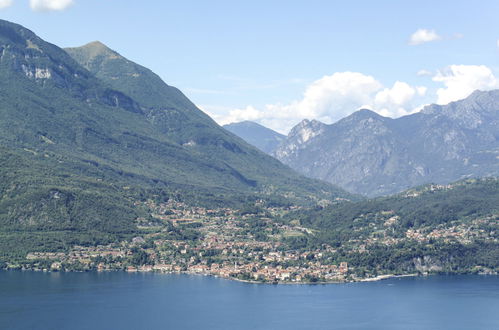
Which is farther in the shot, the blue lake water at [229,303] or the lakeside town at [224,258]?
the lakeside town at [224,258]

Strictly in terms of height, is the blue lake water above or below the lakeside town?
below

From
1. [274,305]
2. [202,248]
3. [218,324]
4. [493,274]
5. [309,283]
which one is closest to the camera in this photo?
[218,324]

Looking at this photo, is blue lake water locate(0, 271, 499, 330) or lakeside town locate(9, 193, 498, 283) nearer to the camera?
blue lake water locate(0, 271, 499, 330)

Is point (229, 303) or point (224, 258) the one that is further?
point (224, 258)

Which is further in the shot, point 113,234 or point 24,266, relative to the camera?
point 113,234

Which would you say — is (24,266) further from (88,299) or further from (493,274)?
(493,274)

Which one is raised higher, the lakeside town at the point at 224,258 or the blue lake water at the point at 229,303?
the lakeside town at the point at 224,258

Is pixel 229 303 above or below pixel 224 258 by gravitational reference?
below

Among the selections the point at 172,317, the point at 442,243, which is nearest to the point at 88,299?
the point at 172,317
